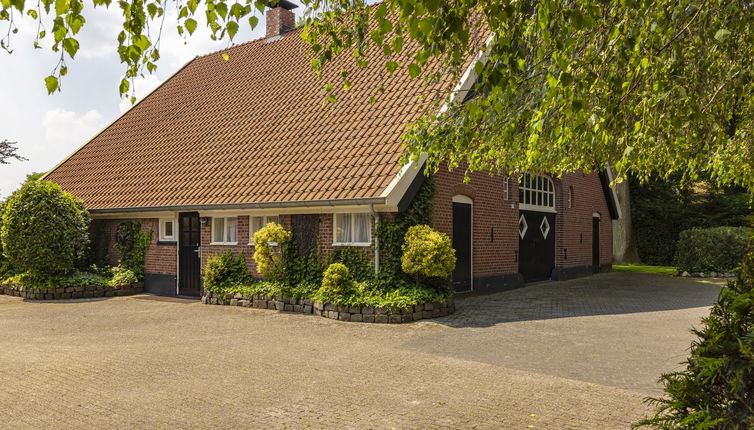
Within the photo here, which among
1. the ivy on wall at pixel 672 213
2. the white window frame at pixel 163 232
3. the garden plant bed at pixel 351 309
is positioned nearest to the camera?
the garden plant bed at pixel 351 309

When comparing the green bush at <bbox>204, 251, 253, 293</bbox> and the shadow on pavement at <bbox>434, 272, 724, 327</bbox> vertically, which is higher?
the green bush at <bbox>204, 251, 253, 293</bbox>

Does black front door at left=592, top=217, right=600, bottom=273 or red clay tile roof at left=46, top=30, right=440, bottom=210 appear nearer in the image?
red clay tile roof at left=46, top=30, right=440, bottom=210

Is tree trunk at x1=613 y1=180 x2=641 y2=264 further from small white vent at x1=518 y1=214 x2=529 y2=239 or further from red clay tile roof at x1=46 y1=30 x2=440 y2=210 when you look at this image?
red clay tile roof at x1=46 y1=30 x2=440 y2=210

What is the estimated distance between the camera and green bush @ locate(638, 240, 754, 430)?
349 centimetres

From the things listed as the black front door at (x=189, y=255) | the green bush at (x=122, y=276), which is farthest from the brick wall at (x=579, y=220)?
the green bush at (x=122, y=276)

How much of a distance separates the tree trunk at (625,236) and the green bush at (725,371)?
88.0 feet

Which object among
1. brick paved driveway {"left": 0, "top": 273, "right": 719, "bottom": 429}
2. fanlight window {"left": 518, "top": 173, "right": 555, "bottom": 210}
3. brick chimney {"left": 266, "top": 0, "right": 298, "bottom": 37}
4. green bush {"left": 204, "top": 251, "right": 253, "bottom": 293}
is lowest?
brick paved driveway {"left": 0, "top": 273, "right": 719, "bottom": 429}

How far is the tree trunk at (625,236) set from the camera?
28.8 meters

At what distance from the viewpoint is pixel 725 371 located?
3.63 metres

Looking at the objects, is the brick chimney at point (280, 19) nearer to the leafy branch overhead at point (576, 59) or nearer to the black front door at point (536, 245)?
the black front door at point (536, 245)

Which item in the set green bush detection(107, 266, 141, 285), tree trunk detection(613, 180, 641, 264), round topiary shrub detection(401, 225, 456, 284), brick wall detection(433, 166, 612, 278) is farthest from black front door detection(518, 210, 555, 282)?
tree trunk detection(613, 180, 641, 264)

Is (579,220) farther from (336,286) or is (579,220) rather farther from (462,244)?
(336,286)

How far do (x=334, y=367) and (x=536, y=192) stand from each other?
490 inches

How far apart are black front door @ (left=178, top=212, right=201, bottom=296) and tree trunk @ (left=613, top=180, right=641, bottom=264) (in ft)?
70.6
